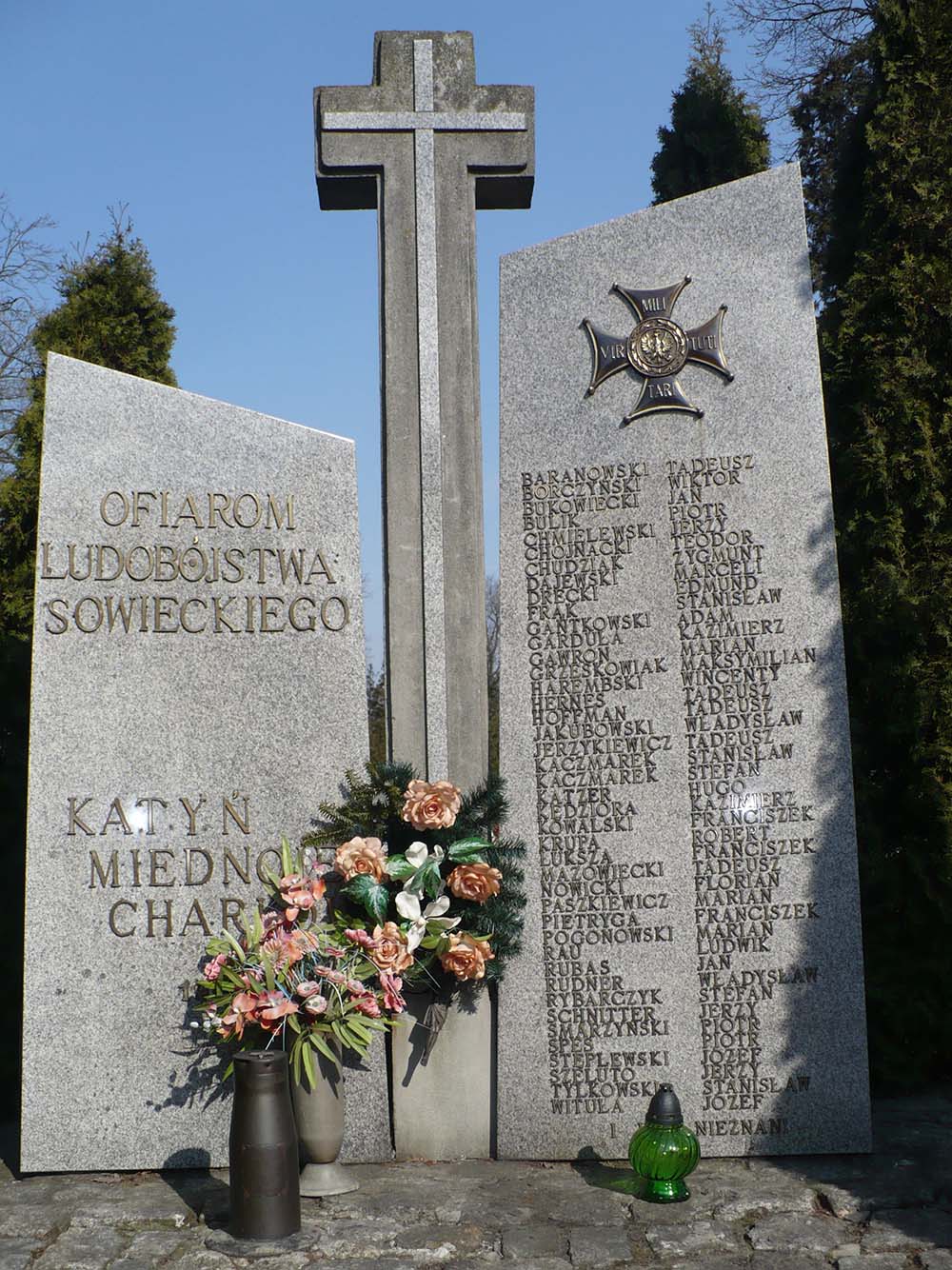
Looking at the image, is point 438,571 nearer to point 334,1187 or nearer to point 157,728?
point 157,728

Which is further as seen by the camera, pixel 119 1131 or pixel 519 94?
pixel 519 94

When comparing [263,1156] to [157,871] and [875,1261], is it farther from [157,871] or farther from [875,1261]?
[875,1261]

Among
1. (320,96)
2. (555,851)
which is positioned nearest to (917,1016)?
(555,851)

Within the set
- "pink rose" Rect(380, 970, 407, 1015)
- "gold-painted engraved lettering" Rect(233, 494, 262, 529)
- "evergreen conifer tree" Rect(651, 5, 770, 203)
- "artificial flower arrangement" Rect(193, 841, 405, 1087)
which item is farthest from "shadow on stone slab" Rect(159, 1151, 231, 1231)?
"evergreen conifer tree" Rect(651, 5, 770, 203)

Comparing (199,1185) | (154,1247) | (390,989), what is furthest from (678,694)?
(154,1247)

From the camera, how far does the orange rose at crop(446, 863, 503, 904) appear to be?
5.26 metres

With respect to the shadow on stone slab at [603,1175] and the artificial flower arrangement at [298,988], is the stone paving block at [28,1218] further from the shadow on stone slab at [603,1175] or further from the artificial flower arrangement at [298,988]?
the shadow on stone slab at [603,1175]

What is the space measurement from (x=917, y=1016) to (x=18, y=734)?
5128 mm

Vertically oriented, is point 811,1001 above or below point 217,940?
below

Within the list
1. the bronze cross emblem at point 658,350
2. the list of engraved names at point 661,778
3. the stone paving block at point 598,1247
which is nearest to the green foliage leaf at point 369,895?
the list of engraved names at point 661,778

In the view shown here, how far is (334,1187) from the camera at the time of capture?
489 centimetres

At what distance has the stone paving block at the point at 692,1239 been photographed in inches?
167

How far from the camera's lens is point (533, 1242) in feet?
14.2

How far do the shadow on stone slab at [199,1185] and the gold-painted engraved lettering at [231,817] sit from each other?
4.56 feet
